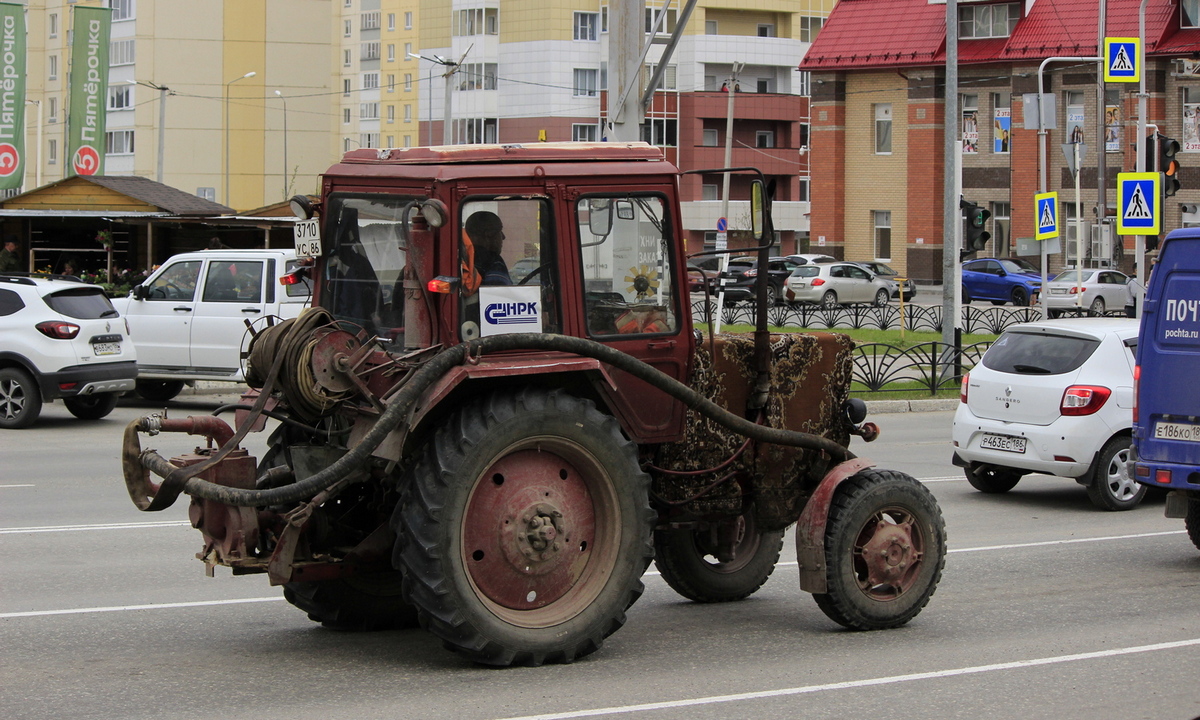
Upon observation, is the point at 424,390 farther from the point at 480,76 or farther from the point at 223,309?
the point at 480,76

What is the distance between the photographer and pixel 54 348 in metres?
18.0

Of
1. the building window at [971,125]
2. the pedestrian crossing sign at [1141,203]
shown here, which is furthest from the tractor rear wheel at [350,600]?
the building window at [971,125]

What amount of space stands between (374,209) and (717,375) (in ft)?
6.67

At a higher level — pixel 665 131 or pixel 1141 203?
pixel 665 131

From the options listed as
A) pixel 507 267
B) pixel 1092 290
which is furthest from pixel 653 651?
pixel 1092 290

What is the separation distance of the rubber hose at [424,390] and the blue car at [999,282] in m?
45.8

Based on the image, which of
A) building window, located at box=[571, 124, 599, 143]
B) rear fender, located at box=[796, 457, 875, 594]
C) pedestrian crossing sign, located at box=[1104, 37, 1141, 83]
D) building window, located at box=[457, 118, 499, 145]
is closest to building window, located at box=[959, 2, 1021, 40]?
building window, located at box=[571, 124, 599, 143]

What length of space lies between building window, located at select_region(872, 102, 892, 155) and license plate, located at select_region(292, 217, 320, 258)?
60.4 meters

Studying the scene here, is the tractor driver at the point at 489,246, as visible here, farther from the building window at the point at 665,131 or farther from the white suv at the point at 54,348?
the building window at the point at 665,131

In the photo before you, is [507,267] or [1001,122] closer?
[507,267]

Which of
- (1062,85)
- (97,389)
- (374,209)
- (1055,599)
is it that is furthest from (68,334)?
(1062,85)

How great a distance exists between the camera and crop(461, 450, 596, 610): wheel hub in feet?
22.5

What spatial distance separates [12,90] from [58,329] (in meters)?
15.4

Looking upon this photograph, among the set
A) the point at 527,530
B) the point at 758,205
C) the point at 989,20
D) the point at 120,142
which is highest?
the point at 989,20
